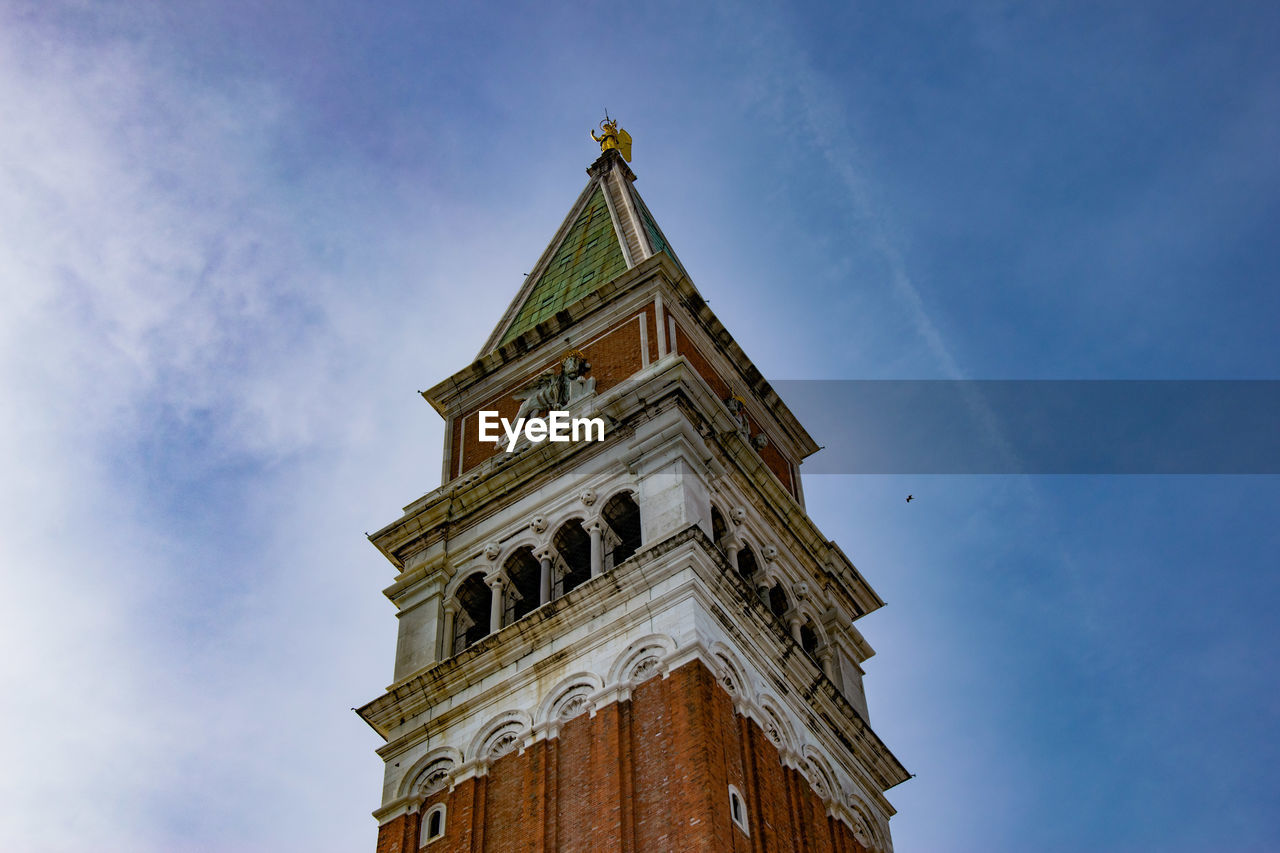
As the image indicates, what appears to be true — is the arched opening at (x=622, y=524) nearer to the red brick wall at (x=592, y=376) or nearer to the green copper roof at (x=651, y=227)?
the red brick wall at (x=592, y=376)

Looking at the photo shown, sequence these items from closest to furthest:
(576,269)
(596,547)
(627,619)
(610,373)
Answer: (627,619), (596,547), (610,373), (576,269)

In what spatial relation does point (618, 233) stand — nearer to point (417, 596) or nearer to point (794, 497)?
point (794, 497)

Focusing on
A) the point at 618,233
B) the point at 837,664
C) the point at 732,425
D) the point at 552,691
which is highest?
the point at 618,233

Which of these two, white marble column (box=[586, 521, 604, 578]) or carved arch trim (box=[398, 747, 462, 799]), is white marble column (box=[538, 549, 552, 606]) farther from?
carved arch trim (box=[398, 747, 462, 799])

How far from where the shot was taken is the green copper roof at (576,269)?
201 feet

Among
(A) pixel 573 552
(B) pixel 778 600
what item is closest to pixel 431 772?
(A) pixel 573 552

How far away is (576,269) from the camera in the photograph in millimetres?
63469

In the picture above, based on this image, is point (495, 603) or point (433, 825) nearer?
point (433, 825)

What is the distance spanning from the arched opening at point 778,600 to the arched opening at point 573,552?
16.6 feet

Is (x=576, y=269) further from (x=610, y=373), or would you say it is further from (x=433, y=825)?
(x=433, y=825)

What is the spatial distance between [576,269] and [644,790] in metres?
25.7

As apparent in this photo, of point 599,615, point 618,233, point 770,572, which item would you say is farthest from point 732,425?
point 618,233

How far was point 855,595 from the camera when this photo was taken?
55.2 m

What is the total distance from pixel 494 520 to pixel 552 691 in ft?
25.8
